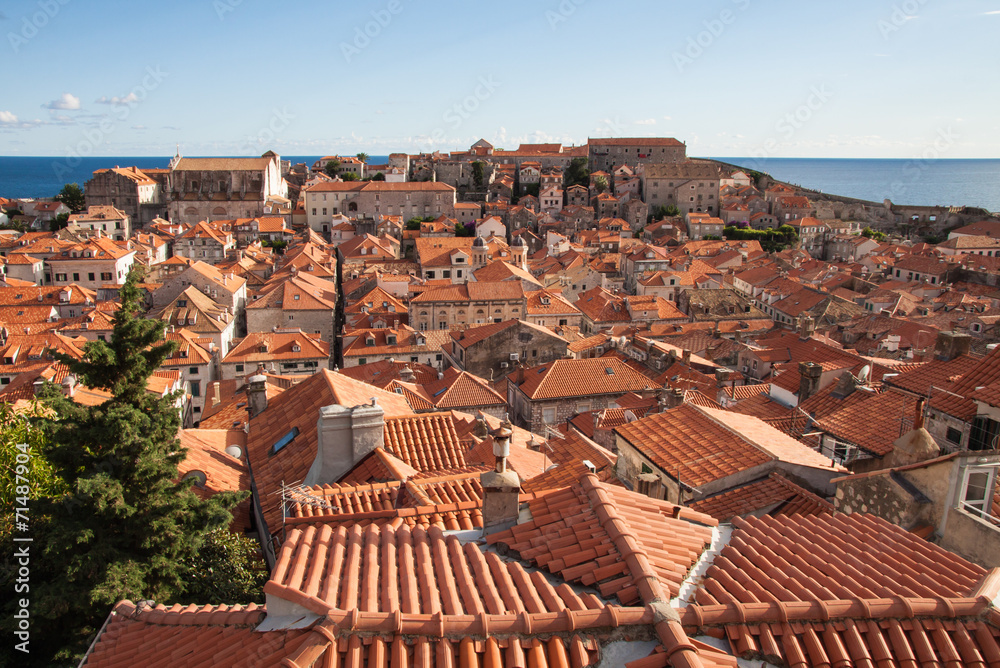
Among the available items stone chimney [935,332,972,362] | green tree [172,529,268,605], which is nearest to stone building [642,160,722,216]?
stone chimney [935,332,972,362]

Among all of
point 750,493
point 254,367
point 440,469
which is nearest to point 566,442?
point 440,469

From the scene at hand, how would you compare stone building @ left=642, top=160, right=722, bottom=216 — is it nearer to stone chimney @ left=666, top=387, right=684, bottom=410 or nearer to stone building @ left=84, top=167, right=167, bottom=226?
stone building @ left=84, top=167, right=167, bottom=226

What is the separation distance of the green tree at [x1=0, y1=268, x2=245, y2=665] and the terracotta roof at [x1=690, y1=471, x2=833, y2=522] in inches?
284

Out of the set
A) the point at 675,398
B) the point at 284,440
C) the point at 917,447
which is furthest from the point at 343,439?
the point at 675,398

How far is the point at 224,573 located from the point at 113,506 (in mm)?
1940

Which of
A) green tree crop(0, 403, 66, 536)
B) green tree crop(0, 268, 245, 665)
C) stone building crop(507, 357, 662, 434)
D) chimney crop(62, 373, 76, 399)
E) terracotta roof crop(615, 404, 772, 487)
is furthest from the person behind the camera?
stone building crop(507, 357, 662, 434)

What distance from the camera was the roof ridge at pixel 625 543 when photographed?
4.93 meters

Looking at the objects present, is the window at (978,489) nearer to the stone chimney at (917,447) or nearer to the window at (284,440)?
the stone chimney at (917,447)

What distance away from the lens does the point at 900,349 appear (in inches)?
1491

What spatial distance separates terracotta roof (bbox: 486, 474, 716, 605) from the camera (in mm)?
5184

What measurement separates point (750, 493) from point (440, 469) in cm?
525

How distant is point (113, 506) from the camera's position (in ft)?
31.1

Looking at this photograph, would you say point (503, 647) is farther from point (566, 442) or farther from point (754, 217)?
point (754, 217)

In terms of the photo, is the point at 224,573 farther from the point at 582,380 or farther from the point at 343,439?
the point at 582,380
